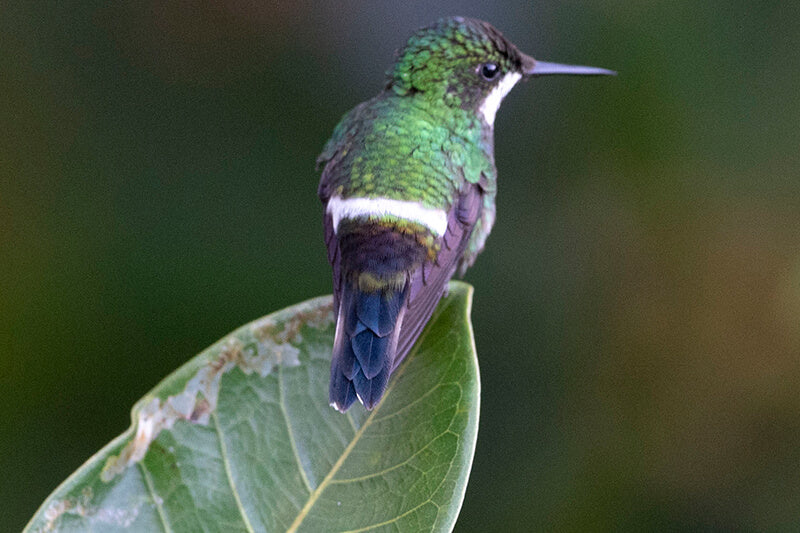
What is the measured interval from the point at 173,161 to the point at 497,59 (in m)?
1.17

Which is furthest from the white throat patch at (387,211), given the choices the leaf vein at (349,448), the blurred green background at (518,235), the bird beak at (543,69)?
the blurred green background at (518,235)

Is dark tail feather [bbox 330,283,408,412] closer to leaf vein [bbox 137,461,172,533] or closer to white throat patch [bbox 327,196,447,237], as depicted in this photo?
white throat patch [bbox 327,196,447,237]

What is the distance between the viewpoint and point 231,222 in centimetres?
252

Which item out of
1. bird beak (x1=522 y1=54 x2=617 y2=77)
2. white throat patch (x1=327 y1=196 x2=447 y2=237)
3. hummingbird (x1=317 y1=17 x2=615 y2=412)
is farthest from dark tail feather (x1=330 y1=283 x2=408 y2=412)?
bird beak (x1=522 y1=54 x2=617 y2=77)

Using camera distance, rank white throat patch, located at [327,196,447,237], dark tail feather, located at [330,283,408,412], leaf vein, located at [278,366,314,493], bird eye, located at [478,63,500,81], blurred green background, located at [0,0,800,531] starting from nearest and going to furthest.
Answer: leaf vein, located at [278,366,314,493]
dark tail feather, located at [330,283,408,412]
white throat patch, located at [327,196,447,237]
bird eye, located at [478,63,500,81]
blurred green background, located at [0,0,800,531]

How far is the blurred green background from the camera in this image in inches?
92.4

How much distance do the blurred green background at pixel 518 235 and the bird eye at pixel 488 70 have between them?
722 mm

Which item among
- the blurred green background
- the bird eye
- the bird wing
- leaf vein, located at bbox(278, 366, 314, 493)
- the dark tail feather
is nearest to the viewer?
leaf vein, located at bbox(278, 366, 314, 493)

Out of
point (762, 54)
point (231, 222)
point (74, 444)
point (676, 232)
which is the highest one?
point (762, 54)

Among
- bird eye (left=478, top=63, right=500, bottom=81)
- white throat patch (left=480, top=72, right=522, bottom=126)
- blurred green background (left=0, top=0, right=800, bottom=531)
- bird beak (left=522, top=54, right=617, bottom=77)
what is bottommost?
blurred green background (left=0, top=0, right=800, bottom=531)

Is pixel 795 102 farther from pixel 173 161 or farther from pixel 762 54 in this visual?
pixel 173 161

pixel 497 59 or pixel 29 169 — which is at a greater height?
pixel 497 59

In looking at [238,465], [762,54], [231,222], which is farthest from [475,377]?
[762,54]

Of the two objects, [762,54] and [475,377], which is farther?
[762,54]
